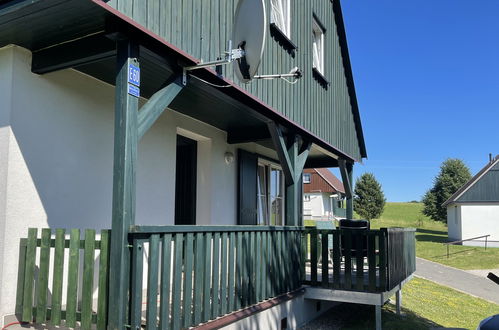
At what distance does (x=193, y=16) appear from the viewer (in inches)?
186

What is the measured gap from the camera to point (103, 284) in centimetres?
370

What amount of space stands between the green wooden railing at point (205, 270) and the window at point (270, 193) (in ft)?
10.3

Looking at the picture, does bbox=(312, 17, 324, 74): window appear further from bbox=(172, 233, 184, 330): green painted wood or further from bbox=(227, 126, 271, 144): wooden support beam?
bbox=(172, 233, 184, 330): green painted wood

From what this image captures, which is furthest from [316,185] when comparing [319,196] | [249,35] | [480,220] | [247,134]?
[249,35]

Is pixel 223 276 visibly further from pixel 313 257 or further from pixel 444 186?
pixel 444 186

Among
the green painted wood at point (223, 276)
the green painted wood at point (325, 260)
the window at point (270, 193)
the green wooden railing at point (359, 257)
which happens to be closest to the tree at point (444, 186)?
the window at point (270, 193)

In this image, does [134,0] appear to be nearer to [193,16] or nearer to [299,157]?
[193,16]

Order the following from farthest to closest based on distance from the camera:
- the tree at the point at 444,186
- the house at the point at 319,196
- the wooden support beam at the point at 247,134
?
the house at the point at 319,196
the tree at the point at 444,186
the wooden support beam at the point at 247,134

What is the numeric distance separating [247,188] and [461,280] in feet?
33.4

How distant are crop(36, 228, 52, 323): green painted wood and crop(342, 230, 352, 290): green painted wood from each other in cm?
422

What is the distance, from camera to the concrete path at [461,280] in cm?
1294

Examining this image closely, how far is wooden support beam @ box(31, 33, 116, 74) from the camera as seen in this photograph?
4059mm

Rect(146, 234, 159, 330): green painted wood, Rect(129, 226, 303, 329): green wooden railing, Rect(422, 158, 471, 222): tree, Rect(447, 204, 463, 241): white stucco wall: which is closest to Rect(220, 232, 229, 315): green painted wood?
Rect(129, 226, 303, 329): green wooden railing

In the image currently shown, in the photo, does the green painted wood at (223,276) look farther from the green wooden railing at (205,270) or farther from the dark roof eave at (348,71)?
the dark roof eave at (348,71)
